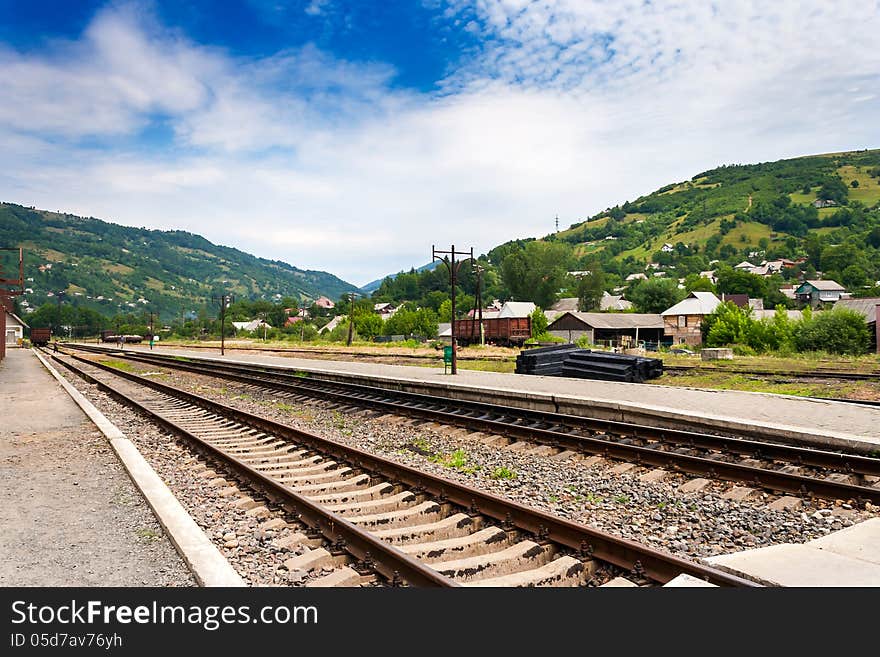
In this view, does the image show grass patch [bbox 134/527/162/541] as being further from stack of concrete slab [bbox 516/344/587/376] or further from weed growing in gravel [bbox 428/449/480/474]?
stack of concrete slab [bbox 516/344/587/376]

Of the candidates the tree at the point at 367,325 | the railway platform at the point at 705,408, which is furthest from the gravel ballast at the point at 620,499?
the tree at the point at 367,325

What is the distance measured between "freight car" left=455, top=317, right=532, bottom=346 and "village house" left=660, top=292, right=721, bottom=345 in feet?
80.8

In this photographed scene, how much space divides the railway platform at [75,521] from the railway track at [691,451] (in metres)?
6.10

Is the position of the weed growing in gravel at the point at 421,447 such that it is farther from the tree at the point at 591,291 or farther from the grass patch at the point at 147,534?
the tree at the point at 591,291

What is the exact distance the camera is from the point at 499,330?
203 ft

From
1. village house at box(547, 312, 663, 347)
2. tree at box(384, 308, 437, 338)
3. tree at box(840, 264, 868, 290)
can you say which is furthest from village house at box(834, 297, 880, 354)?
tree at box(840, 264, 868, 290)

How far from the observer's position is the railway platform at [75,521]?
471 centimetres

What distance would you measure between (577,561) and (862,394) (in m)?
17.0

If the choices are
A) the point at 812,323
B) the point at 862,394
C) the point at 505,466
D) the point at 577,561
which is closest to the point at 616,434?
the point at 505,466

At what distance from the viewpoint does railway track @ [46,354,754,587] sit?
469 centimetres

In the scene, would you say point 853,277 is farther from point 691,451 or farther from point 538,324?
point 691,451

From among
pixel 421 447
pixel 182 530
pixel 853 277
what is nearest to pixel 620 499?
pixel 421 447

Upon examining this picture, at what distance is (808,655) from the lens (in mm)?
3203

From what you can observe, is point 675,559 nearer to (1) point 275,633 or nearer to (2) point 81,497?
(1) point 275,633
